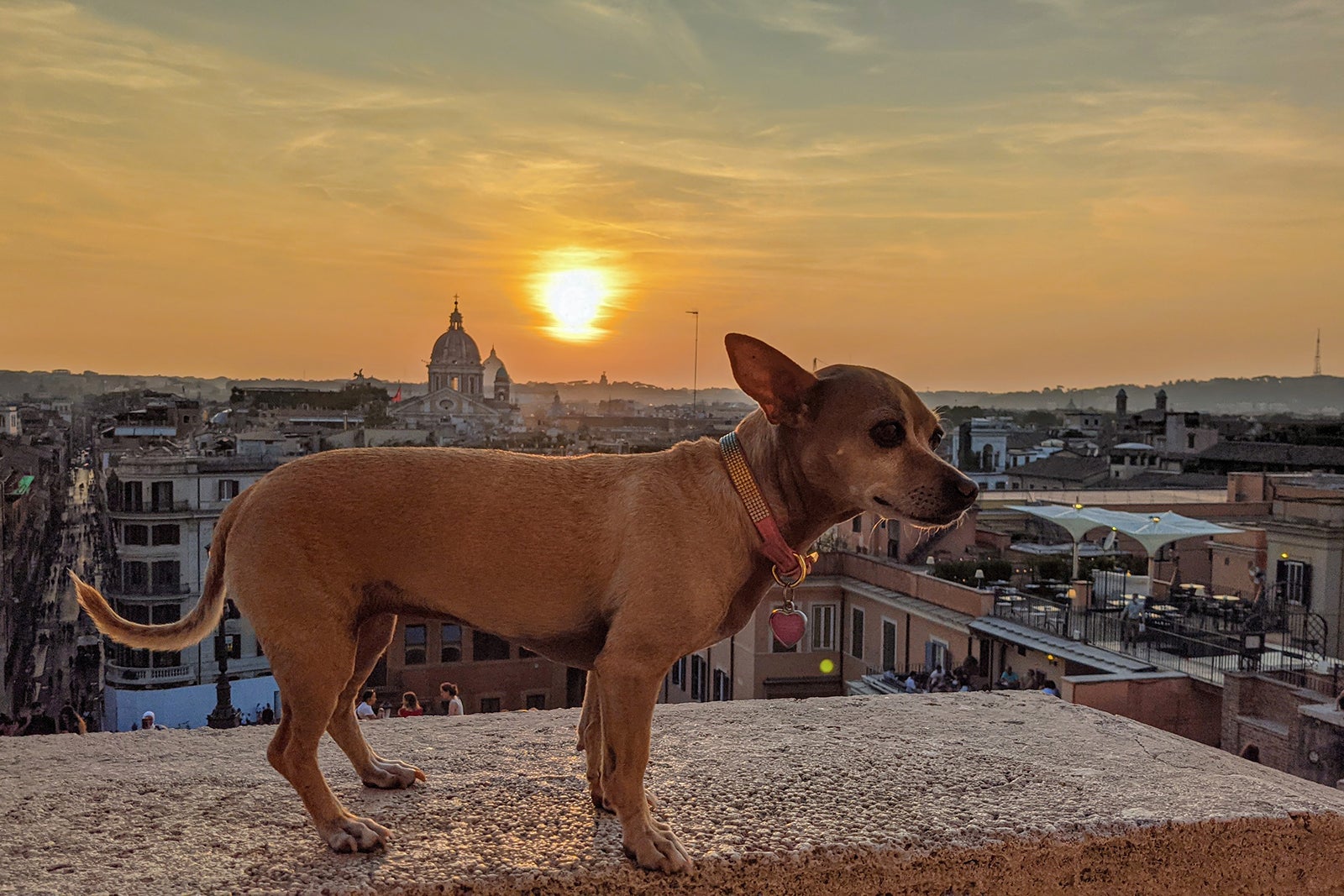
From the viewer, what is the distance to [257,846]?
2439 millimetres

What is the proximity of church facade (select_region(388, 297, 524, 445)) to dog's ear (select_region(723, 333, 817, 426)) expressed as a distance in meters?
51.8

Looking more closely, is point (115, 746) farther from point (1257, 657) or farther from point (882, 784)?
point (1257, 657)

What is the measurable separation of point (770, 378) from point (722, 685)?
22366 mm

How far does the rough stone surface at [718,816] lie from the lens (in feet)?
7.66

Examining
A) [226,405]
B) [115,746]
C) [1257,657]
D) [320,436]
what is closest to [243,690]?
[320,436]

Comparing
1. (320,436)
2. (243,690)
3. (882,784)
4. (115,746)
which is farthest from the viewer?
(320,436)

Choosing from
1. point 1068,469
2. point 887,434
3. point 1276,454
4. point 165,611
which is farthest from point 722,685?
point 1276,454

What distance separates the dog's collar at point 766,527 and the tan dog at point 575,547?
3 cm

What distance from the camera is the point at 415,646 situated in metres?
25.3

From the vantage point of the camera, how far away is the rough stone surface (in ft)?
7.66

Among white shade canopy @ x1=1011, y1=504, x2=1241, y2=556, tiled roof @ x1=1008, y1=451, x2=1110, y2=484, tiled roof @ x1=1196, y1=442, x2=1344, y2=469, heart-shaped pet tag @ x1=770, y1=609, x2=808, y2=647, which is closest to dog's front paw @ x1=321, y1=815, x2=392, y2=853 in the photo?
heart-shaped pet tag @ x1=770, y1=609, x2=808, y2=647

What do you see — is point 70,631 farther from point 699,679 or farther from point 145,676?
point 699,679

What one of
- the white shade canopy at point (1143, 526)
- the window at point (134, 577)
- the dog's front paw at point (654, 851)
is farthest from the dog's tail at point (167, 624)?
the window at point (134, 577)

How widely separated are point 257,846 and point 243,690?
27.5 metres
